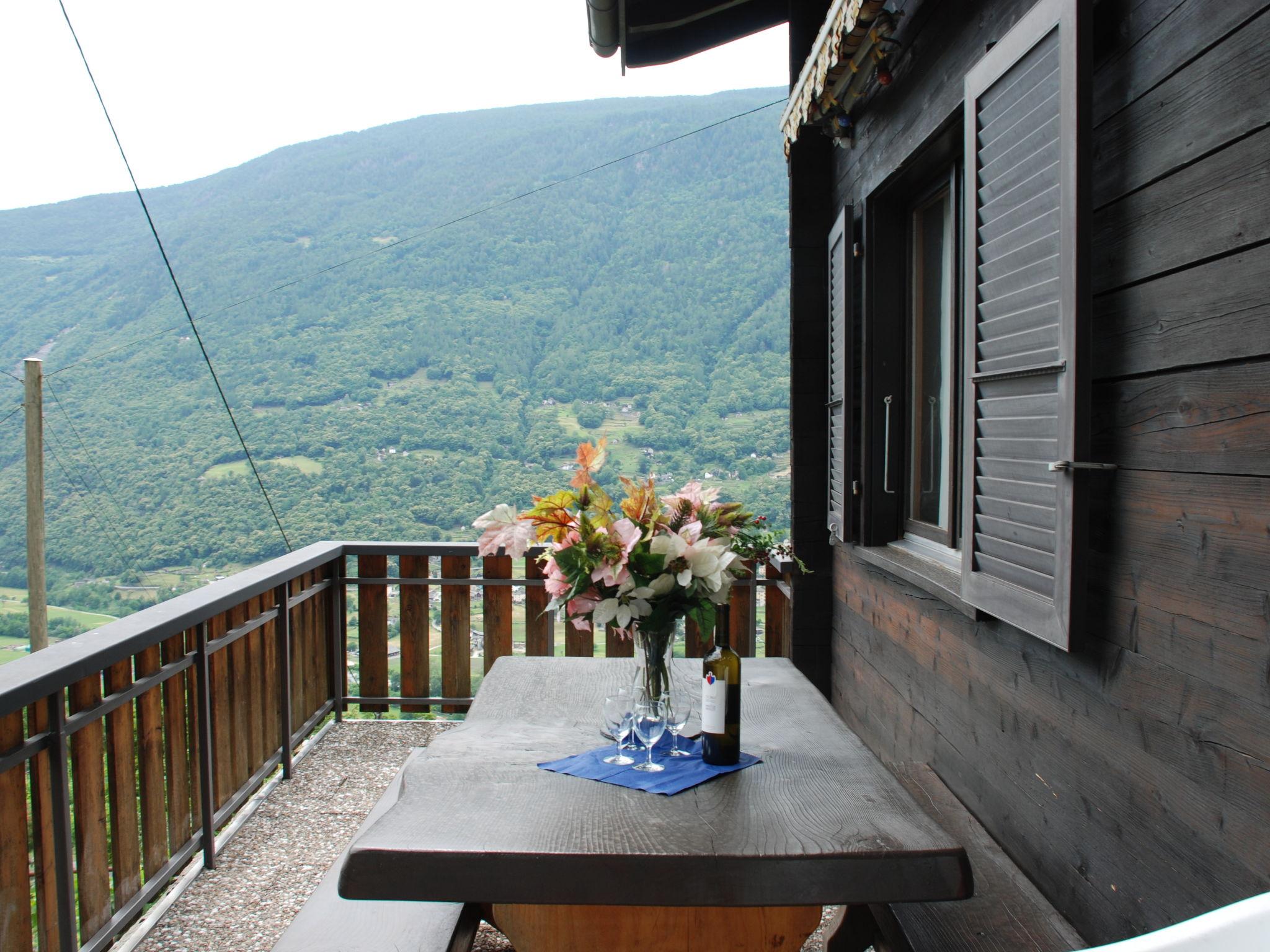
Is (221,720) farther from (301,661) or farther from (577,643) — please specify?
(577,643)

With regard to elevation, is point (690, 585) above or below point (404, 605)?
above

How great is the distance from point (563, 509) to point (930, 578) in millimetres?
1151

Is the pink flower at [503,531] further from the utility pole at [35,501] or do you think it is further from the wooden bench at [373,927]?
the utility pole at [35,501]

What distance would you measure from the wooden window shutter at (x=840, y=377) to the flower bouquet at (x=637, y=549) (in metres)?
1.64

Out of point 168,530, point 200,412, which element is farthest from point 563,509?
point 200,412

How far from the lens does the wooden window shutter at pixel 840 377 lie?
10.9 feet

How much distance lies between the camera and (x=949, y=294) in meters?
2.74

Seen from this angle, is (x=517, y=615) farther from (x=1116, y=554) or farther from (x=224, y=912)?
(x=1116, y=554)

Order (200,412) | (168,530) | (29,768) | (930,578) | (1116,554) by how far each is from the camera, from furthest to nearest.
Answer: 1. (200,412)
2. (168,530)
3. (930,578)
4. (29,768)
5. (1116,554)

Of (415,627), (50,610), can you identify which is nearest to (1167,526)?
(415,627)

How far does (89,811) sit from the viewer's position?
2227mm

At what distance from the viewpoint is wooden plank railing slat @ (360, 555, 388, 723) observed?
443 cm

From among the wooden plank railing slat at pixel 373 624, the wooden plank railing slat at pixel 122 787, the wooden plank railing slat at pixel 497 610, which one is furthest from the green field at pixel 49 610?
the wooden plank railing slat at pixel 122 787

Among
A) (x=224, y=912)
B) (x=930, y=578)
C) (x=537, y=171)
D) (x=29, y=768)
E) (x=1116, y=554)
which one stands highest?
(x=537, y=171)
